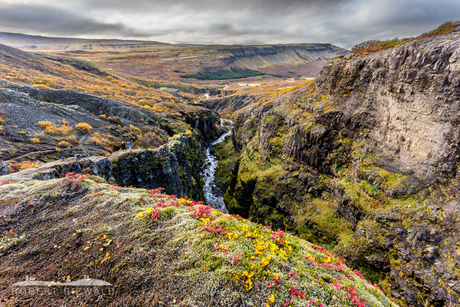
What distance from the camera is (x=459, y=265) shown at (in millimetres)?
12164

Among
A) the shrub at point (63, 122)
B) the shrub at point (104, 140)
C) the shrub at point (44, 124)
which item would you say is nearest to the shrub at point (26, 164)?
the shrub at point (104, 140)

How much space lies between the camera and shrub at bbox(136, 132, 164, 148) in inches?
1309

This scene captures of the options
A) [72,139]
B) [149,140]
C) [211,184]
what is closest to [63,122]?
[72,139]

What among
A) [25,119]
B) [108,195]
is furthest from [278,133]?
[25,119]

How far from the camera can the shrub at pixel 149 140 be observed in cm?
3325

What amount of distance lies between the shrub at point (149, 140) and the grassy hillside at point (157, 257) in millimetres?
22673

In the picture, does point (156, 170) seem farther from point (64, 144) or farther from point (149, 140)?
point (64, 144)

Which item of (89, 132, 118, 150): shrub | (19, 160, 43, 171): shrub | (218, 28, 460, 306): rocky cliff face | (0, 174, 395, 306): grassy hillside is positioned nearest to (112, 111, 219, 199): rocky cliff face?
(19, 160, 43, 171): shrub

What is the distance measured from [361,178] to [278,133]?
1742cm

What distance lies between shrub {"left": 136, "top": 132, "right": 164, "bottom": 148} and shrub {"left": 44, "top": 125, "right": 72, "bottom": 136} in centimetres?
973

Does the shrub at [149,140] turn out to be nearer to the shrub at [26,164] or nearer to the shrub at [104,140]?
the shrub at [104,140]

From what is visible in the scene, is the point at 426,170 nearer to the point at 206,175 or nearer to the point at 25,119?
the point at 206,175

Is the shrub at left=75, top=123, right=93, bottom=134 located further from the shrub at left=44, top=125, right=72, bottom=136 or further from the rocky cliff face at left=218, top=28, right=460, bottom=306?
the rocky cliff face at left=218, top=28, right=460, bottom=306

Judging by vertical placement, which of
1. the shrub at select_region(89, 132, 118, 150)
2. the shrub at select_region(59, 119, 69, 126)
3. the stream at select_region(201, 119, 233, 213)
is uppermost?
the shrub at select_region(59, 119, 69, 126)
